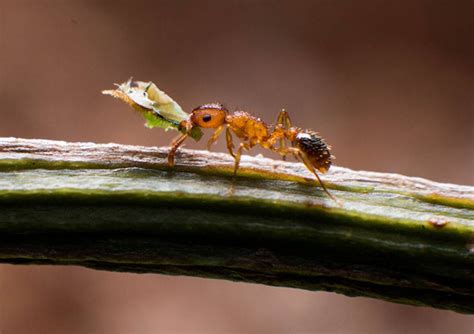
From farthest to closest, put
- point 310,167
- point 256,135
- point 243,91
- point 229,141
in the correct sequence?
point 243,91, point 256,135, point 229,141, point 310,167

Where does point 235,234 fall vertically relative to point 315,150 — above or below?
below

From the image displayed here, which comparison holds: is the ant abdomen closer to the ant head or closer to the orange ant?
the orange ant

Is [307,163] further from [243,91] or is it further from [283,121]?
[243,91]

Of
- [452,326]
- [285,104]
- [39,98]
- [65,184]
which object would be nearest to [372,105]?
[285,104]

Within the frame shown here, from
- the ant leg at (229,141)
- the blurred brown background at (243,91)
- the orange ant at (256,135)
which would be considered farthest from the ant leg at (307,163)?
the blurred brown background at (243,91)

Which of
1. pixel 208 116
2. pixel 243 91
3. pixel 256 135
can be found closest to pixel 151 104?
pixel 208 116

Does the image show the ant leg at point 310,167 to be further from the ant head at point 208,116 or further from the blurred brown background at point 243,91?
the blurred brown background at point 243,91

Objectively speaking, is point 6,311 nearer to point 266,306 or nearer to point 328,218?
point 266,306
